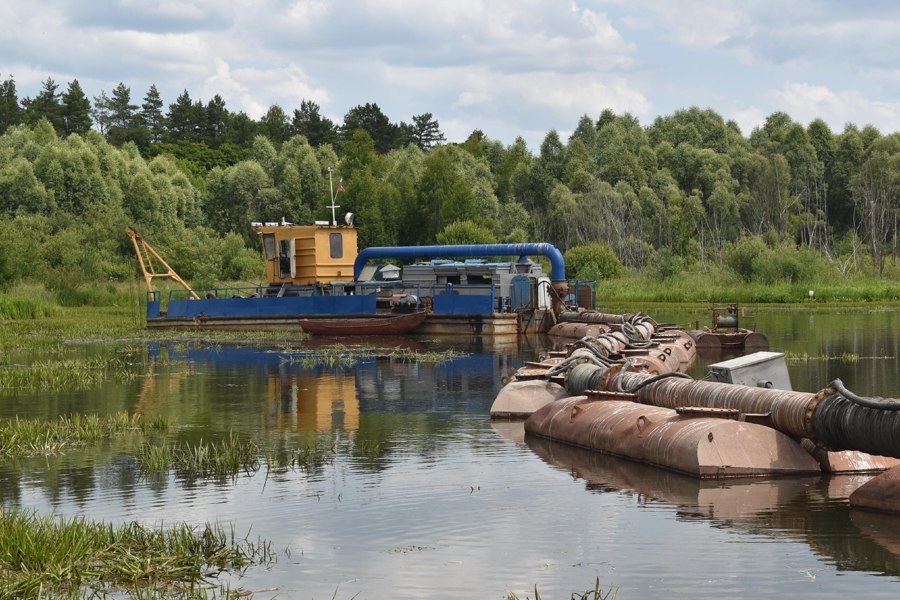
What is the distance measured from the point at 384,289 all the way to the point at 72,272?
26.7 metres

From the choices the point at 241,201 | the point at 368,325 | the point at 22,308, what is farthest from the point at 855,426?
the point at 241,201

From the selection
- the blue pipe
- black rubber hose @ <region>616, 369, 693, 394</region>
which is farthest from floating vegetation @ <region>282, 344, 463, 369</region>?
black rubber hose @ <region>616, 369, 693, 394</region>

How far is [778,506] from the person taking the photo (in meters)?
13.0

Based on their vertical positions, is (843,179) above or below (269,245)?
above

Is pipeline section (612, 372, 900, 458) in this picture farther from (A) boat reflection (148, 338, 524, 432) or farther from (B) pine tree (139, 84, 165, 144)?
(B) pine tree (139, 84, 165, 144)

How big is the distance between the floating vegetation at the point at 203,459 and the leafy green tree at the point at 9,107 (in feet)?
378

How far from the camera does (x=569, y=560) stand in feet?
36.5

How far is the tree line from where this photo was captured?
79562 millimetres

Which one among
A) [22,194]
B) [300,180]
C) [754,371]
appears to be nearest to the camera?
[754,371]

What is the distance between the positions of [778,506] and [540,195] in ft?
305

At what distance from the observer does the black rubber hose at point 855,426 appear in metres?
12.9

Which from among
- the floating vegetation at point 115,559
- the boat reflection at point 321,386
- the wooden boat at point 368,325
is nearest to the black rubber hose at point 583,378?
the boat reflection at point 321,386

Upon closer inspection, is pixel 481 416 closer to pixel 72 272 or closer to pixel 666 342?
pixel 666 342

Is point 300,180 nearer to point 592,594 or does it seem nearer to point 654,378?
point 654,378
